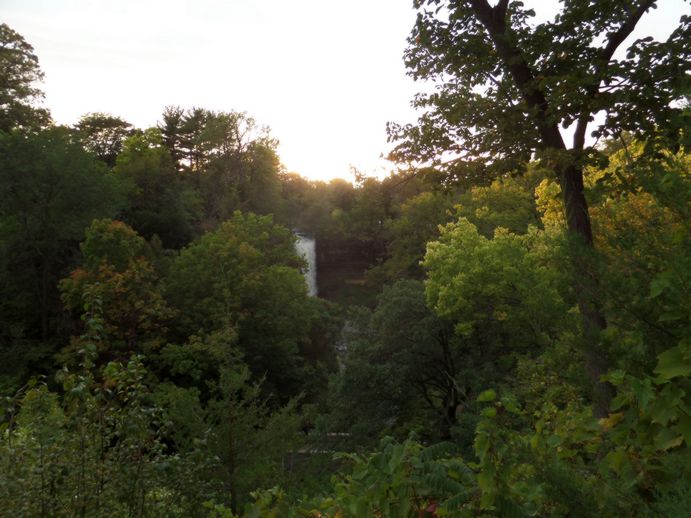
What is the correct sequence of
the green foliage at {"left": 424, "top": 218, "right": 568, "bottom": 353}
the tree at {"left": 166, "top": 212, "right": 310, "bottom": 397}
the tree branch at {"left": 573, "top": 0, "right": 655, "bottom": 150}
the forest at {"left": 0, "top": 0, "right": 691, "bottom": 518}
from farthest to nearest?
the tree at {"left": 166, "top": 212, "right": 310, "bottom": 397}
the green foliage at {"left": 424, "top": 218, "right": 568, "bottom": 353}
the tree branch at {"left": 573, "top": 0, "right": 655, "bottom": 150}
the forest at {"left": 0, "top": 0, "right": 691, "bottom": 518}

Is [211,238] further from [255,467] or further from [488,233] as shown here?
[255,467]

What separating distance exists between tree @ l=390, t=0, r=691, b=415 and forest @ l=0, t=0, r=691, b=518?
35mm

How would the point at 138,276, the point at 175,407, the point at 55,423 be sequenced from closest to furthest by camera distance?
the point at 55,423, the point at 175,407, the point at 138,276

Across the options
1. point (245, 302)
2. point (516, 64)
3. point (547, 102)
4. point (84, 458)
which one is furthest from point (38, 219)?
point (547, 102)

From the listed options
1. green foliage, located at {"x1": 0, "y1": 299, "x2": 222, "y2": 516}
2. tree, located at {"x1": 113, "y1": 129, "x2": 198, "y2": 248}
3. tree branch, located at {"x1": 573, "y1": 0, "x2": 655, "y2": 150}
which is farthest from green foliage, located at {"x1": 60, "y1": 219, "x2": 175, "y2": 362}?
tree branch, located at {"x1": 573, "y1": 0, "x2": 655, "y2": 150}

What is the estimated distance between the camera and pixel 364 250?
53.9 metres

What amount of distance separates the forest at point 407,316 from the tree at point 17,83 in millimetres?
155

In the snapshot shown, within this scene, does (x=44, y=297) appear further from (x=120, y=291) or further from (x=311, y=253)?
(x=311, y=253)

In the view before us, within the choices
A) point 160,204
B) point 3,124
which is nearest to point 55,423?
point 160,204

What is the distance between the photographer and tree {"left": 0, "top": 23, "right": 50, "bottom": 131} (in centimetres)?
3319

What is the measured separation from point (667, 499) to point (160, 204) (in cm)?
3524

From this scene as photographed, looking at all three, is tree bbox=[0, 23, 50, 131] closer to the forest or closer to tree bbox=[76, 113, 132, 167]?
the forest

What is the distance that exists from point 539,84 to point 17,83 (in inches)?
1541

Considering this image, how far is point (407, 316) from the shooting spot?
17812 mm
